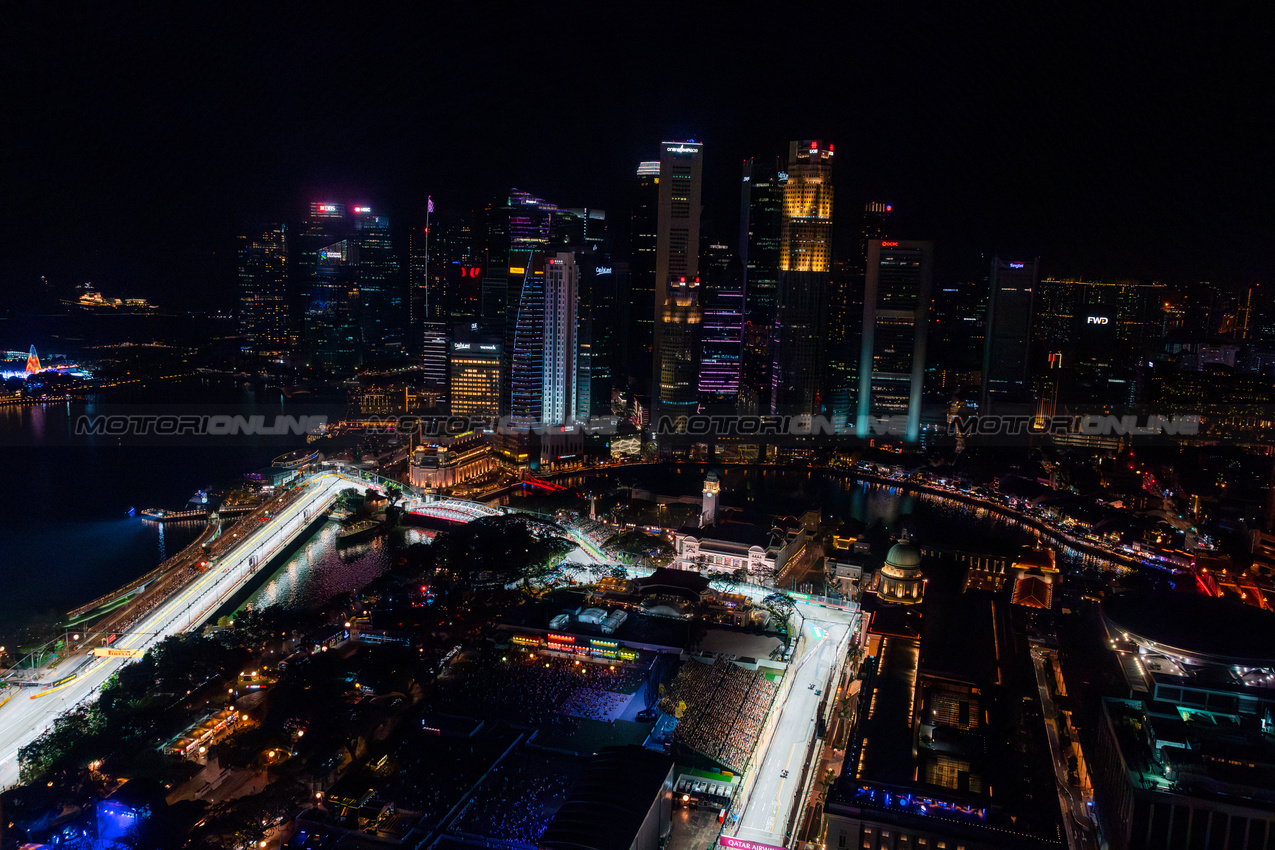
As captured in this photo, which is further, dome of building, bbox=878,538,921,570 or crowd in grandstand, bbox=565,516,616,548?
crowd in grandstand, bbox=565,516,616,548

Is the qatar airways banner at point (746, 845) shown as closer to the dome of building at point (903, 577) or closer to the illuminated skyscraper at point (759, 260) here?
the dome of building at point (903, 577)

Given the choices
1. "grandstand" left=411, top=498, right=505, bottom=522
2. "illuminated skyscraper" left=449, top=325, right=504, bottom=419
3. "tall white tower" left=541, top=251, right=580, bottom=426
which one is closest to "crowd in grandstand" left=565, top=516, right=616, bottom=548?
"grandstand" left=411, top=498, right=505, bottom=522

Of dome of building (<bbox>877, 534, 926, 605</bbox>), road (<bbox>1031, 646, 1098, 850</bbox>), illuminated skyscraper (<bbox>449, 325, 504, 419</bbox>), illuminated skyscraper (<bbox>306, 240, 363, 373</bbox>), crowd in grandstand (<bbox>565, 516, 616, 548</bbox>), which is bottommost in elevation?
road (<bbox>1031, 646, 1098, 850</bbox>)

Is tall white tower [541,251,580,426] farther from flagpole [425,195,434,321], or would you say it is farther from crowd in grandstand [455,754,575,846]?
crowd in grandstand [455,754,575,846]

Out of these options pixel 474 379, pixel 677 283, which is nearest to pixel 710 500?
pixel 677 283

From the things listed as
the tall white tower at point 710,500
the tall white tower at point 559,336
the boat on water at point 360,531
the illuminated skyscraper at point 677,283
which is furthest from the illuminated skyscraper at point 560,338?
the tall white tower at point 710,500

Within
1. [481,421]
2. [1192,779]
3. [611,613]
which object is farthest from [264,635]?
[481,421]

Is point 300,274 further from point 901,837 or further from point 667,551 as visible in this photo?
point 901,837
